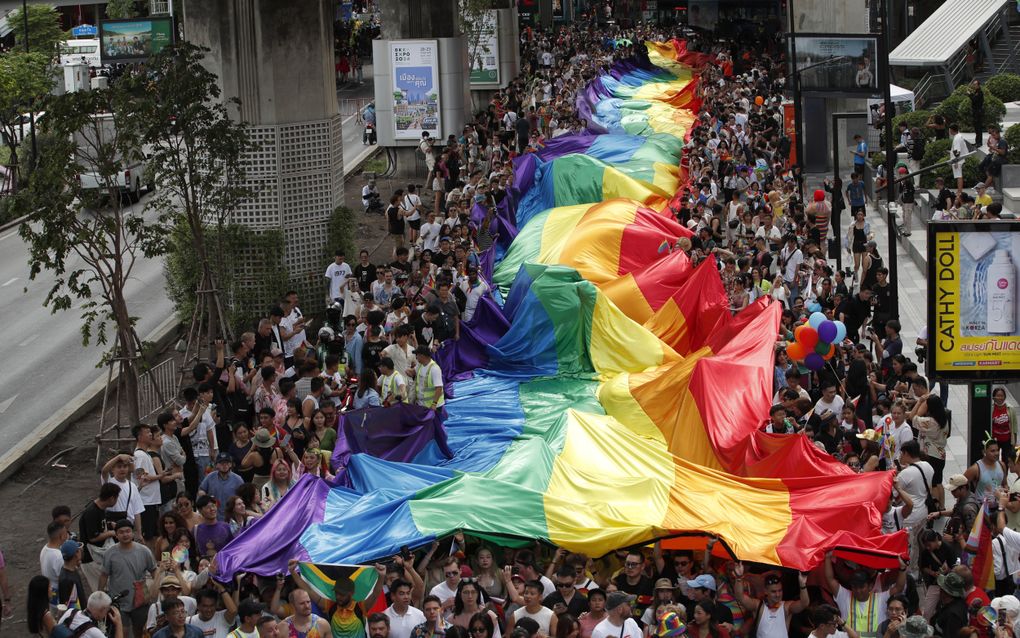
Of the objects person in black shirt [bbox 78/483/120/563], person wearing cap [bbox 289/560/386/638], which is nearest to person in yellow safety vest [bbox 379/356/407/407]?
person in black shirt [bbox 78/483/120/563]

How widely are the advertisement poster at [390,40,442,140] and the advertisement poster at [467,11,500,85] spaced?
516 inches

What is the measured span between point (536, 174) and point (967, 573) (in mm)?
17629

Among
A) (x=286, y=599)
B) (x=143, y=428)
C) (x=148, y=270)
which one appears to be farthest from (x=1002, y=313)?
(x=148, y=270)

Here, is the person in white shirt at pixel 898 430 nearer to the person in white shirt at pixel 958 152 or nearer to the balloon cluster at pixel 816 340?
the balloon cluster at pixel 816 340

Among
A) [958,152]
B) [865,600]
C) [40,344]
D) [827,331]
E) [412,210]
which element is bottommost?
[865,600]

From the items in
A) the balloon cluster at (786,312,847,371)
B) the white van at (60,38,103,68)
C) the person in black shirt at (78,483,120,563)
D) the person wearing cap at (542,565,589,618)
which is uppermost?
the white van at (60,38,103,68)

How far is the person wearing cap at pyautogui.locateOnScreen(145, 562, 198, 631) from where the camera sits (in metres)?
11.1

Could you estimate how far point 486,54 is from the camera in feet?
160

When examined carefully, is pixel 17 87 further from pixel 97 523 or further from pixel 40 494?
pixel 97 523

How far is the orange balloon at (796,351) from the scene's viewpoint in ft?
54.2

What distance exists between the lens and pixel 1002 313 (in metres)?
14.3

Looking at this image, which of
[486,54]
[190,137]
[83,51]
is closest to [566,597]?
[190,137]

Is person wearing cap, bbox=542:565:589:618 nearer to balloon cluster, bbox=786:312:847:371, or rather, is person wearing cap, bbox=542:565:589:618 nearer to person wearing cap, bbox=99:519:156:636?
person wearing cap, bbox=99:519:156:636

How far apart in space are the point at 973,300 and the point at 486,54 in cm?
3573
